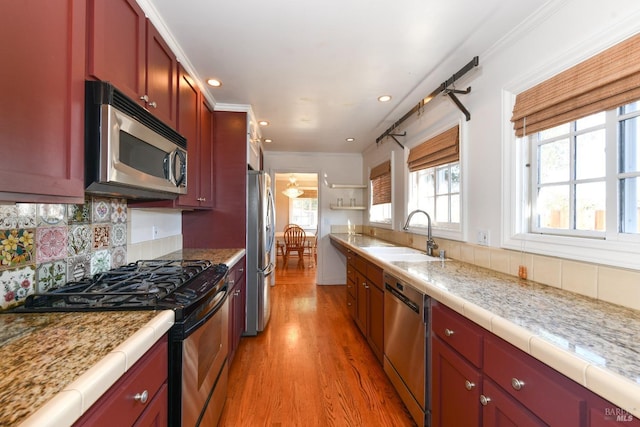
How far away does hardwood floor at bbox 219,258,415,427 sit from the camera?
1698mm

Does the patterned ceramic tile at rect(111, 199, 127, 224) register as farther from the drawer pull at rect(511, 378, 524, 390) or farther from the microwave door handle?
the drawer pull at rect(511, 378, 524, 390)

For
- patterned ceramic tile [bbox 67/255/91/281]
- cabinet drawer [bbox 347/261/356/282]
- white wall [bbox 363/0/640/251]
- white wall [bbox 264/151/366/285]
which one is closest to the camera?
white wall [bbox 363/0/640/251]

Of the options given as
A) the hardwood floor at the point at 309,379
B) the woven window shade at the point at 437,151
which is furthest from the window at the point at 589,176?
the hardwood floor at the point at 309,379

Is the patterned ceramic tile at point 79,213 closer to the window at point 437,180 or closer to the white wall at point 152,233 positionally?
the white wall at point 152,233

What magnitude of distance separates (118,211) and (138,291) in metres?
0.80

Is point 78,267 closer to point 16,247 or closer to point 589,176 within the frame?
point 16,247

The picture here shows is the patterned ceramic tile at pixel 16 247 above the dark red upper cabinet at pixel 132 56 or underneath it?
underneath

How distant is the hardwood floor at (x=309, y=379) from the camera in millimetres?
1698

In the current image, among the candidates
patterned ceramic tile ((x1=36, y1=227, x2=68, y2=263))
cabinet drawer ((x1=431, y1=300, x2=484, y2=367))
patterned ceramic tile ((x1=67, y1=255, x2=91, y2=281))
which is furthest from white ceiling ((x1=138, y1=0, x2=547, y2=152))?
cabinet drawer ((x1=431, y1=300, x2=484, y2=367))

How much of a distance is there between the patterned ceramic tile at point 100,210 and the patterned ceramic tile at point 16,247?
1.25ft

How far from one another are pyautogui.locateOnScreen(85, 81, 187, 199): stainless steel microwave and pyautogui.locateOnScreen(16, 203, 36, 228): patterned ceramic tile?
32 centimetres

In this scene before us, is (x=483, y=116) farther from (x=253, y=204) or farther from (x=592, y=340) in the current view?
(x=253, y=204)

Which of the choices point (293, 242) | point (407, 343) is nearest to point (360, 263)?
point (407, 343)

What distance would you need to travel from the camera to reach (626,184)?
114 centimetres
